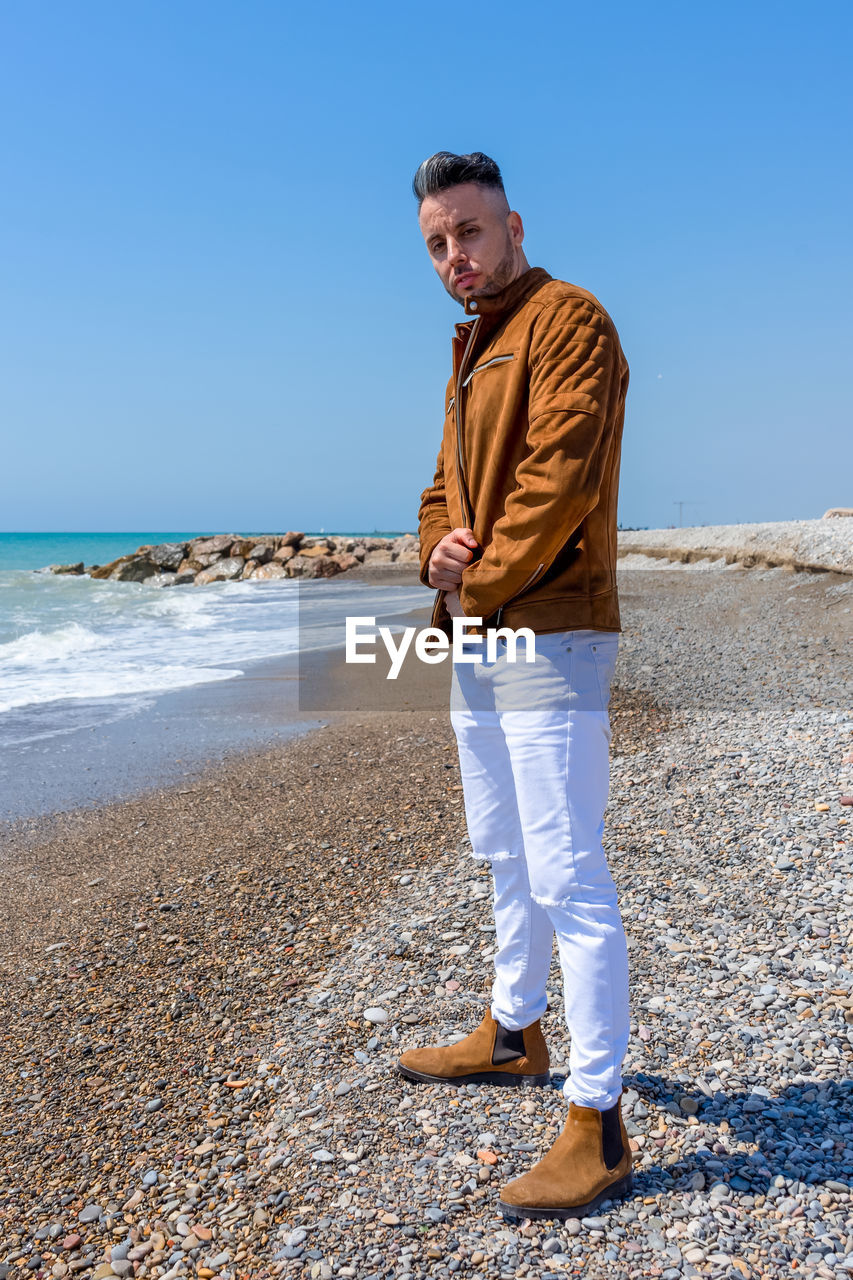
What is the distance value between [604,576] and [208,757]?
5888 millimetres

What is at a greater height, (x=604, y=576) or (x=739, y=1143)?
(x=604, y=576)

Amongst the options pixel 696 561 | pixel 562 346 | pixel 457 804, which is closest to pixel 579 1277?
pixel 562 346

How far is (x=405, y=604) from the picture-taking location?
21.7m

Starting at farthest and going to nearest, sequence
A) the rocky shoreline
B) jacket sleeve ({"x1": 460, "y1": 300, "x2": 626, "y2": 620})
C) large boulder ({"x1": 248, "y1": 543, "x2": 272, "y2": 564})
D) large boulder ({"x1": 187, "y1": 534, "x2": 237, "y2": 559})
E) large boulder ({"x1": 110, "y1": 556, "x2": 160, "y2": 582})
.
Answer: large boulder ({"x1": 187, "y1": 534, "x2": 237, "y2": 559})
large boulder ({"x1": 248, "y1": 543, "x2": 272, "y2": 564})
large boulder ({"x1": 110, "y1": 556, "x2": 160, "y2": 582})
the rocky shoreline
jacket sleeve ({"x1": 460, "y1": 300, "x2": 626, "y2": 620})

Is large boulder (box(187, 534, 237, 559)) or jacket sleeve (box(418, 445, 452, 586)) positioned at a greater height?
large boulder (box(187, 534, 237, 559))

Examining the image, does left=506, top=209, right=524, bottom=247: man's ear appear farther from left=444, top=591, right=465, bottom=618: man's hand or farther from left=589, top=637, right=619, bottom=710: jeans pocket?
left=589, top=637, right=619, bottom=710: jeans pocket

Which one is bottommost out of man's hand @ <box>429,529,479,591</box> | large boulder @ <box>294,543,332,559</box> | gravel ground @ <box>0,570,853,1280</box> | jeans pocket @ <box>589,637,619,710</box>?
gravel ground @ <box>0,570,853,1280</box>

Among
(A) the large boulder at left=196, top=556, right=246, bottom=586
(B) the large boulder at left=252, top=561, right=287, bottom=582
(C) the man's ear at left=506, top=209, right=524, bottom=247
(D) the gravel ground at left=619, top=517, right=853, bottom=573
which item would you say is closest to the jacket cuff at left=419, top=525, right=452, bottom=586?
(C) the man's ear at left=506, top=209, right=524, bottom=247

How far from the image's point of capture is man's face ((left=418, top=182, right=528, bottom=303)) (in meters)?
2.24

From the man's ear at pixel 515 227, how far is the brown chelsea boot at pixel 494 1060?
231 centimetres

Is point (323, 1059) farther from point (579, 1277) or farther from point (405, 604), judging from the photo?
point (405, 604)

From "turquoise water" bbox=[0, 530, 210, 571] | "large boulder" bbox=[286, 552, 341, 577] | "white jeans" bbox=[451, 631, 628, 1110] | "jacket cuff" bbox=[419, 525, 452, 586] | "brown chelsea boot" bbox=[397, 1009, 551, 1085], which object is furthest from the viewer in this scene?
"turquoise water" bbox=[0, 530, 210, 571]

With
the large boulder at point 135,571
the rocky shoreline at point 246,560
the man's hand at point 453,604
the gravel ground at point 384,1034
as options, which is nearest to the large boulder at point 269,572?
the rocky shoreline at point 246,560

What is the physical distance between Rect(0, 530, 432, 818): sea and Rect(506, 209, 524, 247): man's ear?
17.8 ft
